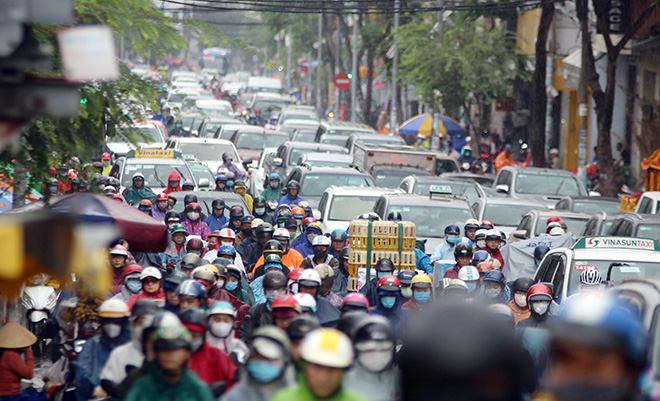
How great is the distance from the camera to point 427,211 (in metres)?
16.9

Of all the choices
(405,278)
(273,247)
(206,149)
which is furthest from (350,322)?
(206,149)

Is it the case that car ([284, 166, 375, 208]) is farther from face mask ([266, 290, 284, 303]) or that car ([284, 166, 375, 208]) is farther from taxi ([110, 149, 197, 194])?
face mask ([266, 290, 284, 303])

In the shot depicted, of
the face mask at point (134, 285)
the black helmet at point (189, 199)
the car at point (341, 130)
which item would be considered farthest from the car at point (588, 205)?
the car at point (341, 130)

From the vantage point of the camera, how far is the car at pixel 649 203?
17.5m

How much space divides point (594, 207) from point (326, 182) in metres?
4.74

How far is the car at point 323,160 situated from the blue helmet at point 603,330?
738 inches

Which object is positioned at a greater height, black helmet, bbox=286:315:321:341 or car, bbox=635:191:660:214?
black helmet, bbox=286:315:321:341

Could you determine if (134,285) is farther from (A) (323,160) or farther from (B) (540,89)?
(B) (540,89)

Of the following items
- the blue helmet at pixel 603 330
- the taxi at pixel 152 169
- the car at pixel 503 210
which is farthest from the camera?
the taxi at pixel 152 169

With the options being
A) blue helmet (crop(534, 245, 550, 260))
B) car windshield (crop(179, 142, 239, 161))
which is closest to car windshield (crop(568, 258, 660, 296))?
blue helmet (crop(534, 245, 550, 260))

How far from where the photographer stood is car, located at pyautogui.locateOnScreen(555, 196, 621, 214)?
18.6 meters

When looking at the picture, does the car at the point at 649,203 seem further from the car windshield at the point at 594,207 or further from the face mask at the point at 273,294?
the face mask at the point at 273,294

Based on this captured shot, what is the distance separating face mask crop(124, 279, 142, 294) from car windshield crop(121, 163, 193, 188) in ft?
36.4

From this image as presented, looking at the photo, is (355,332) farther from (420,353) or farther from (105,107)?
(105,107)
